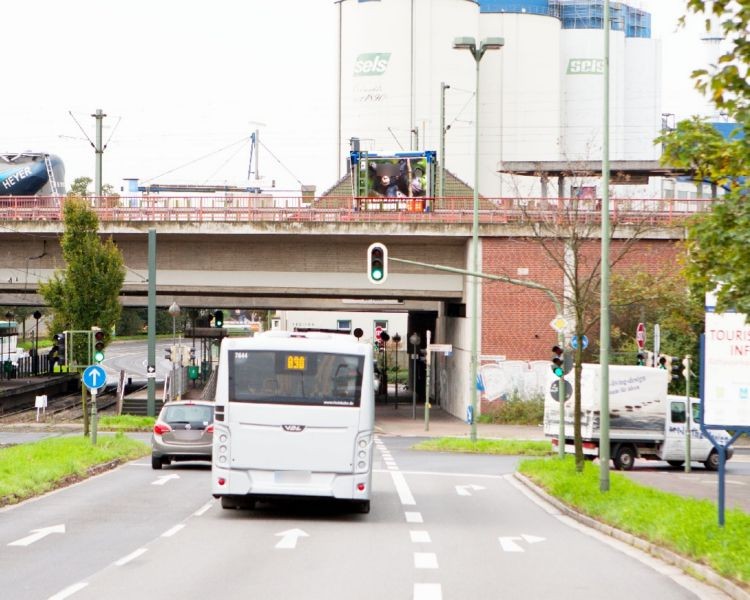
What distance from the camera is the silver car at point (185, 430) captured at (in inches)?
1086

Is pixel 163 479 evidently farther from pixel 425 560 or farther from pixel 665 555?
pixel 665 555

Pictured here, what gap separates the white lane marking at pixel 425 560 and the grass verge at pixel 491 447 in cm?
2145

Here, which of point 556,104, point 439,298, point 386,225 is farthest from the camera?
point 556,104

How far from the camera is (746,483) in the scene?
1085 inches

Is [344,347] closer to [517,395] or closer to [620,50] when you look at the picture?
[517,395]

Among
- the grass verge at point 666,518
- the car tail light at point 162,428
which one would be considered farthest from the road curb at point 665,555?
the car tail light at point 162,428

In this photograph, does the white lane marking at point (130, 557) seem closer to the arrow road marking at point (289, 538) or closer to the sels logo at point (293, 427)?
the arrow road marking at point (289, 538)

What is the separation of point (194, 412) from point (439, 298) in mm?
23884

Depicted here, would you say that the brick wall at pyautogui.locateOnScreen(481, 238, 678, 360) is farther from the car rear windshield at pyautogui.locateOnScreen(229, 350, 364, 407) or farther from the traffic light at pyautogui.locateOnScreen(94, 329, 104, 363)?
the car rear windshield at pyautogui.locateOnScreen(229, 350, 364, 407)

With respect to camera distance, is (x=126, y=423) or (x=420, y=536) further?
(x=126, y=423)

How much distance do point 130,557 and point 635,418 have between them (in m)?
21.9

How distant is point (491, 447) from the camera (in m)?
36.7

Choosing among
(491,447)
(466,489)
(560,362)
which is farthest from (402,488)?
(491,447)

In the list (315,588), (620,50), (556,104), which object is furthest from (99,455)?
(620,50)
